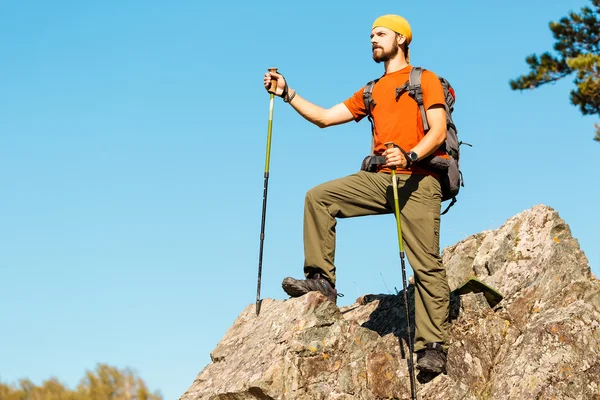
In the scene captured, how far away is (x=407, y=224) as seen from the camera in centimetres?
837

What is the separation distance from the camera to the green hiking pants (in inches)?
323

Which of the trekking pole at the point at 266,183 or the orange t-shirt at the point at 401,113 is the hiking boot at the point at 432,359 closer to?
the orange t-shirt at the point at 401,113

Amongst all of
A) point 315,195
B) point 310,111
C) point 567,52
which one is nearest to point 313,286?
point 315,195

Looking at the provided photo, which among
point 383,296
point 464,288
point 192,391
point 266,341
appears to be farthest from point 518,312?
point 192,391

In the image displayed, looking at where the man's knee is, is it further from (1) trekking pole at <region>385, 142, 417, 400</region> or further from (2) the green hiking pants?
(1) trekking pole at <region>385, 142, 417, 400</region>

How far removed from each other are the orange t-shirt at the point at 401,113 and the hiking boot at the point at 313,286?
1.48 m

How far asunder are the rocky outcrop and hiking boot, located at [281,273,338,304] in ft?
0.48

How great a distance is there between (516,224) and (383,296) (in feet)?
7.46

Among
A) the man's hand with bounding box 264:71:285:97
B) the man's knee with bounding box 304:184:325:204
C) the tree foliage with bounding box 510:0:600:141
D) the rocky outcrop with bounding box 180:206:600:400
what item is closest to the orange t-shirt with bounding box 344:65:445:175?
the man's knee with bounding box 304:184:325:204

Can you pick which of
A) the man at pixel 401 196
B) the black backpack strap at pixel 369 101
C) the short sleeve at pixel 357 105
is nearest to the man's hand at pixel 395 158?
the man at pixel 401 196

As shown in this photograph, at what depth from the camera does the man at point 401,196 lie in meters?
8.16

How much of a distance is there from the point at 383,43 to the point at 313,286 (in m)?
2.93

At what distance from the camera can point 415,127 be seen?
8.40 meters

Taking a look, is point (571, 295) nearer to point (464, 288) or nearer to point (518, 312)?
point (518, 312)
